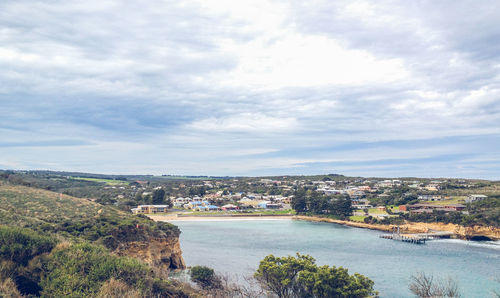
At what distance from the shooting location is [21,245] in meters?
19.1

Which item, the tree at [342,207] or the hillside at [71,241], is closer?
the hillside at [71,241]

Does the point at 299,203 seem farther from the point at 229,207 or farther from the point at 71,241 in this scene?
the point at 71,241

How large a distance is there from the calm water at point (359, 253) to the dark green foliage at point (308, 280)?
6.13 m

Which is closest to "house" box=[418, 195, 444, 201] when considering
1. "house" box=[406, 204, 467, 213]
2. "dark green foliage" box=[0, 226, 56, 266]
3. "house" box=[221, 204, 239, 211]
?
"house" box=[406, 204, 467, 213]

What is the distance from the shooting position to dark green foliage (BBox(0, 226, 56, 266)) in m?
18.8

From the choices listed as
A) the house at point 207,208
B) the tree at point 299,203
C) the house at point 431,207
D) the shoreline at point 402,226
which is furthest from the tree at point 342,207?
the house at point 207,208

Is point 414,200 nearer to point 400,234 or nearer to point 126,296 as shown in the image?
point 400,234

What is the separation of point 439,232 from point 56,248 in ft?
226

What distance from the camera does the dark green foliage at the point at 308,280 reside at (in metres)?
23.8

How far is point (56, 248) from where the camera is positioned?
2028 cm

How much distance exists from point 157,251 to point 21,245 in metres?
19.0

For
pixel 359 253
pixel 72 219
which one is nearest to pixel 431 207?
pixel 359 253

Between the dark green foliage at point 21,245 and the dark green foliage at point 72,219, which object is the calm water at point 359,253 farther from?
the dark green foliage at point 21,245

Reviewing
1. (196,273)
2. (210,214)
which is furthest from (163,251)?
(210,214)
